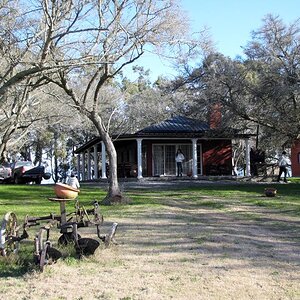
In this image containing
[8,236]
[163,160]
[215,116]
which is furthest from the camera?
[163,160]

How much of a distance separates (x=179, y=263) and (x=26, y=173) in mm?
23933

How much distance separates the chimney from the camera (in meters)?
23.8

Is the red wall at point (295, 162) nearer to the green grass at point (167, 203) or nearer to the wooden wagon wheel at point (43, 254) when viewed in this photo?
the green grass at point (167, 203)

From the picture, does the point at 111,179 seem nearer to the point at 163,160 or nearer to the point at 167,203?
the point at 167,203

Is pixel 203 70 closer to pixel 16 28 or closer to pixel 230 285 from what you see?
pixel 16 28

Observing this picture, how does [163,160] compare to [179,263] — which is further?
[163,160]

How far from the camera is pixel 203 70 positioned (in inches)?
909

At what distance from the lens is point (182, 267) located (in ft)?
22.8

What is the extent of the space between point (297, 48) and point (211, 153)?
35.6 feet

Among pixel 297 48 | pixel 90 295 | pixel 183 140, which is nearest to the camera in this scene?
pixel 90 295

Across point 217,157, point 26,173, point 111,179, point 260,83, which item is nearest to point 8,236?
point 111,179

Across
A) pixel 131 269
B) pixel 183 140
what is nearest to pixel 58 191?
pixel 131 269

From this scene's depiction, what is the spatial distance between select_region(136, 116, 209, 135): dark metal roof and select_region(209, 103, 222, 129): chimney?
7.94 ft

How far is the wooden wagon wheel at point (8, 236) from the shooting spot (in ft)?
23.3
